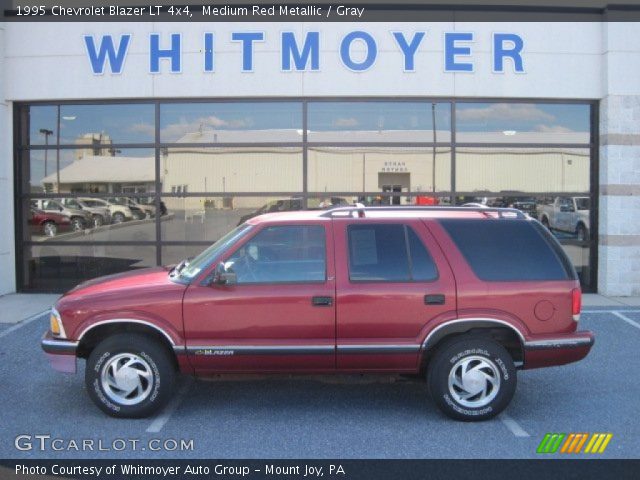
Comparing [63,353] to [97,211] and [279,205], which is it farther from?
[97,211]

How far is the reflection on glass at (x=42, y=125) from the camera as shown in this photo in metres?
11.9

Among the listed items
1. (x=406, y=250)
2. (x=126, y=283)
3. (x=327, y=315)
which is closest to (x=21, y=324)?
(x=126, y=283)

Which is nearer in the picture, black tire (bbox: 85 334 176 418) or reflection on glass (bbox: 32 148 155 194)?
black tire (bbox: 85 334 176 418)

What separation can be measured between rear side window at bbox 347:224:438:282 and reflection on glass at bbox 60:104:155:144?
7.16m

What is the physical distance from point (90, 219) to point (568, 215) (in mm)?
8469

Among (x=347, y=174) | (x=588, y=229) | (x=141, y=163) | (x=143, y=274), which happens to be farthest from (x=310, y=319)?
(x=588, y=229)

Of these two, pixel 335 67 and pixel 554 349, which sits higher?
pixel 335 67

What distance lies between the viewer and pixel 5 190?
38.4ft

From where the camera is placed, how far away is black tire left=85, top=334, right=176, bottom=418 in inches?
214

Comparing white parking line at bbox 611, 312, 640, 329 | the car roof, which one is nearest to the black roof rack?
the car roof

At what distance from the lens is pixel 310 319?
5.46 meters

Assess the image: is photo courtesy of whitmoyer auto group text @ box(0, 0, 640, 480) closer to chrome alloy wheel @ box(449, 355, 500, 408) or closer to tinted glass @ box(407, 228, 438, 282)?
chrome alloy wheel @ box(449, 355, 500, 408)

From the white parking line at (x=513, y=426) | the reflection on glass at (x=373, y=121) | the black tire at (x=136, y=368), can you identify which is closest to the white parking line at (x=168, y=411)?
the black tire at (x=136, y=368)
